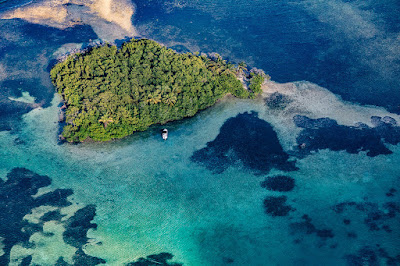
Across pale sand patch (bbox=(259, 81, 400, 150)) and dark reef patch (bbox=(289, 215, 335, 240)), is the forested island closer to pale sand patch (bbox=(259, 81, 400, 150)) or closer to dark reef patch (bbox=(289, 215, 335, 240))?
pale sand patch (bbox=(259, 81, 400, 150))

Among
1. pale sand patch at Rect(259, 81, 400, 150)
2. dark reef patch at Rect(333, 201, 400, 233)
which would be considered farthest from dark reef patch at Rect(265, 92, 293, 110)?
dark reef patch at Rect(333, 201, 400, 233)

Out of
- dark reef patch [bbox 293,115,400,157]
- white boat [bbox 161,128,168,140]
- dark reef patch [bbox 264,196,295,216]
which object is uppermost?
dark reef patch [bbox 293,115,400,157]

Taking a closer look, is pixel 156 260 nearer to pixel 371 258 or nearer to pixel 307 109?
pixel 371 258

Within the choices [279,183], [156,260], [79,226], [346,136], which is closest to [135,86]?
[79,226]

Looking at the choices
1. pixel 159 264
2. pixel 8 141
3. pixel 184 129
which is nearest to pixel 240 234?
pixel 159 264

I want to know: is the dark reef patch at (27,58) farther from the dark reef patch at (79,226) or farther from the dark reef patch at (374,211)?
the dark reef patch at (374,211)
